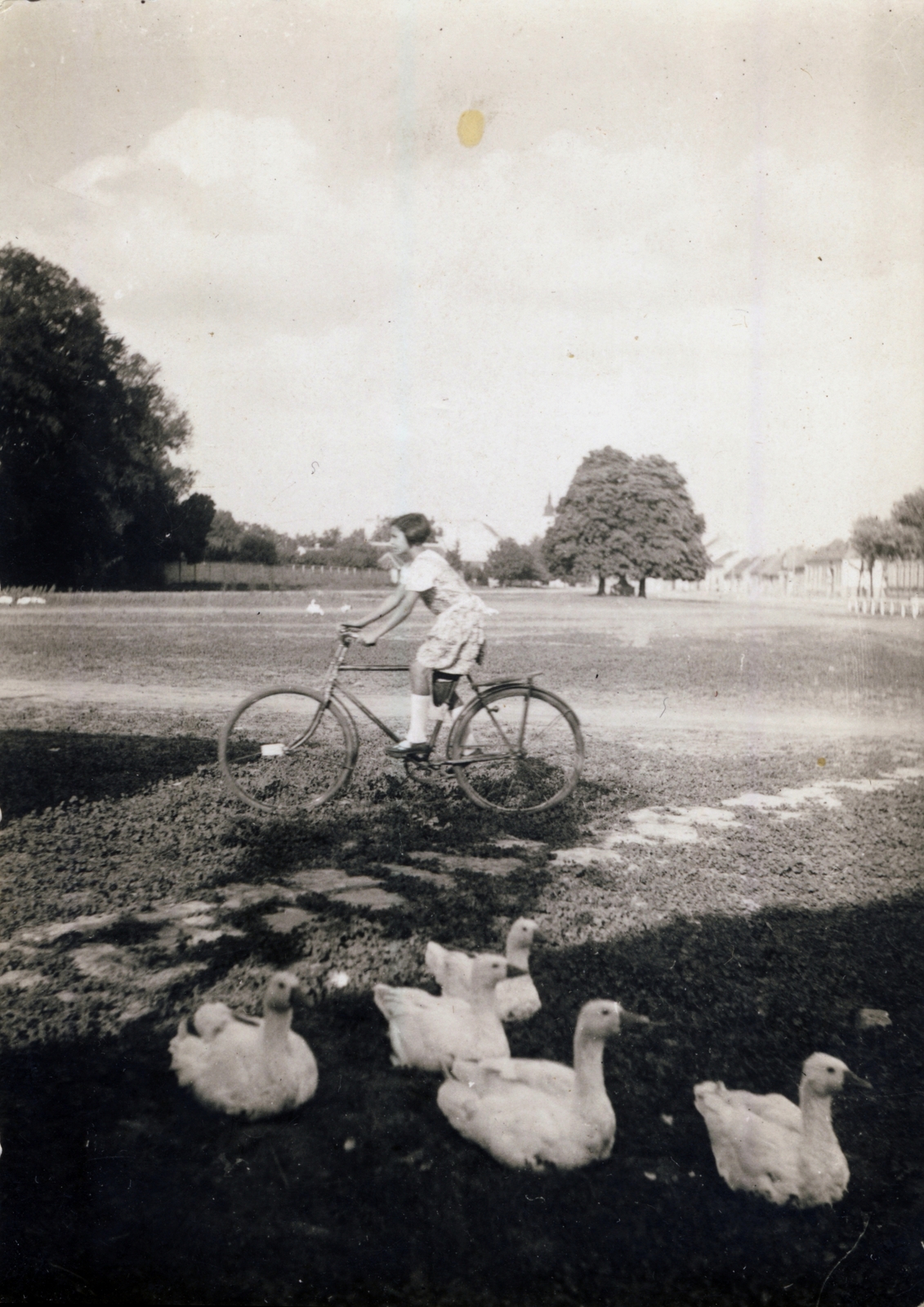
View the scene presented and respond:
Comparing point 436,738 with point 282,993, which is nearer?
point 282,993

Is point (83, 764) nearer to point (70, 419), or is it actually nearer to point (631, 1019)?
point (70, 419)

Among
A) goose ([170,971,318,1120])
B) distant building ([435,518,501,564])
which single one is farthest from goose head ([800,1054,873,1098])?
distant building ([435,518,501,564])

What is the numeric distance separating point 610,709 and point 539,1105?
1116mm

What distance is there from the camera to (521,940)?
2.29 m

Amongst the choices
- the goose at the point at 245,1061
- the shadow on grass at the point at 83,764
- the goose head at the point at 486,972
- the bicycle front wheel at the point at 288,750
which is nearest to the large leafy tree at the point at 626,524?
the bicycle front wheel at the point at 288,750

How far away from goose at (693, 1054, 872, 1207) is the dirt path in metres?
0.95

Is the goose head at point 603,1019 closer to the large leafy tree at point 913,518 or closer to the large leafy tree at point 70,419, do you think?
the large leafy tree at point 913,518

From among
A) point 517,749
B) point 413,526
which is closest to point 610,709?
point 517,749

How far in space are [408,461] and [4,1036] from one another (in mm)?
1896

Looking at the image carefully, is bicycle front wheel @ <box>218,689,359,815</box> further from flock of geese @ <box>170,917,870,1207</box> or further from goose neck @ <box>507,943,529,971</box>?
goose neck @ <box>507,943,529,971</box>

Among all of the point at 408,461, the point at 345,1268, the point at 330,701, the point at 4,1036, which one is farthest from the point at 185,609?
the point at 345,1268

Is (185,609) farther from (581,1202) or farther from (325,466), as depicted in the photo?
(581,1202)

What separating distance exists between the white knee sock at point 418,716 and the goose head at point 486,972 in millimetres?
681

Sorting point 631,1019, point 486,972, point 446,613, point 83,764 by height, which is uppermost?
point 446,613
